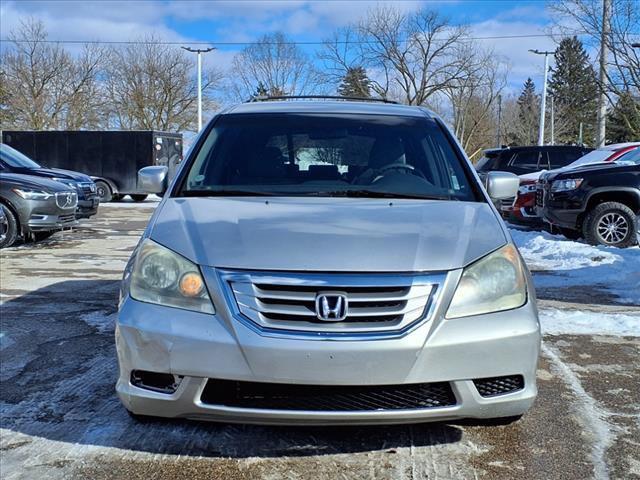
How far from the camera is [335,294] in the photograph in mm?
2453

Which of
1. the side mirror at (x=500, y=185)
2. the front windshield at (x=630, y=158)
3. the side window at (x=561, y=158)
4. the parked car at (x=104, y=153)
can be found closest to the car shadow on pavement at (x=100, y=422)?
the side mirror at (x=500, y=185)

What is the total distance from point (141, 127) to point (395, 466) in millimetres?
45247

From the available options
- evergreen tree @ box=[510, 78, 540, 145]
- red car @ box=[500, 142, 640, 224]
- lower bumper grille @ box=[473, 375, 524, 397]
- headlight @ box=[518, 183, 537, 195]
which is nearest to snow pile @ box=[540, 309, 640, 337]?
lower bumper grille @ box=[473, 375, 524, 397]

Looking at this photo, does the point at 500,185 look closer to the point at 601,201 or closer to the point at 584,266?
the point at 584,266

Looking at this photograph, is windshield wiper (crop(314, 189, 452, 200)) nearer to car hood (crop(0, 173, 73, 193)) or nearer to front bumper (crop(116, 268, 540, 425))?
front bumper (crop(116, 268, 540, 425))

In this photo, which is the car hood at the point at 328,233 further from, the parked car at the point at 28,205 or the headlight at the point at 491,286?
the parked car at the point at 28,205

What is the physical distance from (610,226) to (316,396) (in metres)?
8.51

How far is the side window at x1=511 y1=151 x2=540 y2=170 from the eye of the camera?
46.4ft

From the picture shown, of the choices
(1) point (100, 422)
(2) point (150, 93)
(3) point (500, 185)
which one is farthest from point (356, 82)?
(1) point (100, 422)

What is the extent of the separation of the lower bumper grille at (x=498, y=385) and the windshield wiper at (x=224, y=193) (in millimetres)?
1488

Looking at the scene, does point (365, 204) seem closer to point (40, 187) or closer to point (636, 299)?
point (636, 299)

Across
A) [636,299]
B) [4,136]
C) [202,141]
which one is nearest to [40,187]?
[202,141]

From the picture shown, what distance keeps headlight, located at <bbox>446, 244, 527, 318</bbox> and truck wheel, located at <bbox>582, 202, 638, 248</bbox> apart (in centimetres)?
757

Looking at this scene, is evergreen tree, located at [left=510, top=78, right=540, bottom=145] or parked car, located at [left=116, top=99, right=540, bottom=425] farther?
evergreen tree, located at [left=510, top=78, right=540, bottom=145]
